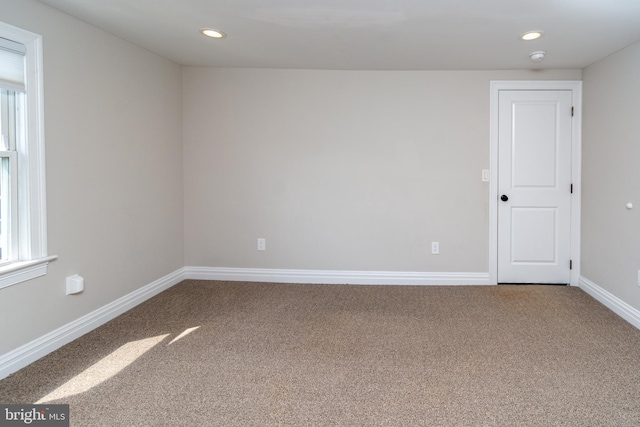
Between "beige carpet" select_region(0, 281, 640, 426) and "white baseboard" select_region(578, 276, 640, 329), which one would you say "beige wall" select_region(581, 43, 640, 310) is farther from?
"beige carpet" select_region(0, 281, 640, 426)

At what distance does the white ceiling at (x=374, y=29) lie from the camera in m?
2.56

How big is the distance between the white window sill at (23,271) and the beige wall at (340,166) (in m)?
1.88

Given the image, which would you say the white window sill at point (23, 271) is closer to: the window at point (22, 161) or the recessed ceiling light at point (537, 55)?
the window at point (22, 161)

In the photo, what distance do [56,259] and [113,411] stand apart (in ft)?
4.00

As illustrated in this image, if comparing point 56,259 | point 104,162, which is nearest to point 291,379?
point 56,259

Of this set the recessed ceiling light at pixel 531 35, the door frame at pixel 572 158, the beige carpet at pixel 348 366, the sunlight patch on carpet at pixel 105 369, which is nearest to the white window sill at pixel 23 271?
the beige carpet at pixel 348 366

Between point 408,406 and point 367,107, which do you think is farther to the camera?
point 367,107

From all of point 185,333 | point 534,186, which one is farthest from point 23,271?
point 534,186

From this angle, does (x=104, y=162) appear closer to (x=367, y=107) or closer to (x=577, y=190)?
(x=367, y=107)

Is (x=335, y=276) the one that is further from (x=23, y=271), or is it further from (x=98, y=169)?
(x=23, y=271)

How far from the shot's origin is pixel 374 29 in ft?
9.71

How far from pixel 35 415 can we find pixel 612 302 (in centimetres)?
420

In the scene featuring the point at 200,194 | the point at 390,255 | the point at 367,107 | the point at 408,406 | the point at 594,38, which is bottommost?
the point at 408,406

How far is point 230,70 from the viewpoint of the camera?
4258 mm
